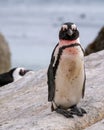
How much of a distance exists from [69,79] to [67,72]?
0.23 ft

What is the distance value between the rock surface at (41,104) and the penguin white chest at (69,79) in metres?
0.19

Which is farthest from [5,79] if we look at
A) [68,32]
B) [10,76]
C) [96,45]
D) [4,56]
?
[68,32]

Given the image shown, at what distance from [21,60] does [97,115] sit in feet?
65.3

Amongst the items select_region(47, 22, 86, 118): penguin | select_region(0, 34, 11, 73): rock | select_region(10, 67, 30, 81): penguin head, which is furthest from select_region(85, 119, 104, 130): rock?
select_region(0, 34, 11, 73): rock

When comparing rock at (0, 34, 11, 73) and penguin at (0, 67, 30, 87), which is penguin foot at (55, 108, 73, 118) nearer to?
penguin at (0, 67, 30, 87)

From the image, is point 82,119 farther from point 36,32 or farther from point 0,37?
point 36,32

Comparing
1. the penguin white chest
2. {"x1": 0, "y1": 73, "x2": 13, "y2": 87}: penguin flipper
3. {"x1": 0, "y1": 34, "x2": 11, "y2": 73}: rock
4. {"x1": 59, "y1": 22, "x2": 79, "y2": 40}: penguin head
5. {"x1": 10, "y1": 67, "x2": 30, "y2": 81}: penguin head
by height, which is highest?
{"x1": 59, "y1": 22, "x2": 79, "y2": 40}: penguin head

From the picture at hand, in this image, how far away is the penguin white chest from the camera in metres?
6.48

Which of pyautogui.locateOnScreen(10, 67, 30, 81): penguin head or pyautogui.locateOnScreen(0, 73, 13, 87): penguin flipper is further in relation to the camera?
pyautogui.locateOnScreen(10, 67, 30, 81): penguin head

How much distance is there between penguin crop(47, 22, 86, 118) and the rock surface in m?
0.13

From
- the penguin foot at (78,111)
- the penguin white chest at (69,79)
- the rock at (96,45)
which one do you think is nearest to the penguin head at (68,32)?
the penguin white chest at (69,79)

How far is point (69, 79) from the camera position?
6.55 metres

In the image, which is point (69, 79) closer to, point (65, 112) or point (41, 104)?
point (65, 112)

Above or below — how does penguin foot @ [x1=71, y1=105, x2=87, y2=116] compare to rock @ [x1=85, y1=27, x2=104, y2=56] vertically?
above
